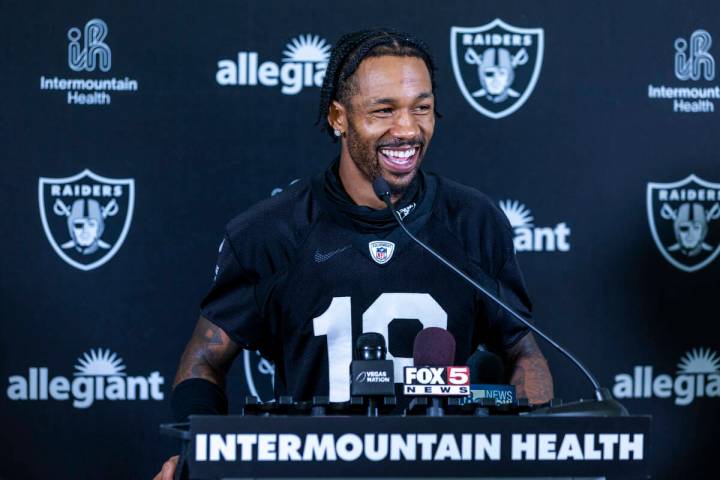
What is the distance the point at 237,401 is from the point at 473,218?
1.15m

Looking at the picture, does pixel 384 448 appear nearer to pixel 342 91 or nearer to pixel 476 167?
pixel 342 91

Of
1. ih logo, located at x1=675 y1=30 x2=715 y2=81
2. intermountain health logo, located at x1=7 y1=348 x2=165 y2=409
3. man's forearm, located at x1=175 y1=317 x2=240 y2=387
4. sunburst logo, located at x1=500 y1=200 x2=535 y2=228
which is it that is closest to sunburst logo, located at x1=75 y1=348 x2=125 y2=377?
intermountain health logo, located at x1=7 y1=348 x2=165 y2=409

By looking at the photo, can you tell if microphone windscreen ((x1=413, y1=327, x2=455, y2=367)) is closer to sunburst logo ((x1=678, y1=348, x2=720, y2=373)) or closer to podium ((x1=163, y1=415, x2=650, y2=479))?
podium ((x1=163, y1=415, x2=650, y2=479))

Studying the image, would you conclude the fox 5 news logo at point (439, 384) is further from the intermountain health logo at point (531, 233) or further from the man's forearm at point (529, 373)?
the intermountain health logo at point (531, 233)

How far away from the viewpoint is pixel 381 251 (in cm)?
234

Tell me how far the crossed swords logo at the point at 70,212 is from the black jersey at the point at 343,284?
83 cm

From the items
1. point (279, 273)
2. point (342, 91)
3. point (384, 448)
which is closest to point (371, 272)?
point (279, 273)

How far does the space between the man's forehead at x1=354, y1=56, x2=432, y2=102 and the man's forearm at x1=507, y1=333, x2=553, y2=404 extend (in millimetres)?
602

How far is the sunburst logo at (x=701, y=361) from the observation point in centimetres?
328

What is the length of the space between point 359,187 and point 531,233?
0.99 metres

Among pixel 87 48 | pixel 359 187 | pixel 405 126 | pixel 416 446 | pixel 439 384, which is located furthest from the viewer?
pixel 87 48

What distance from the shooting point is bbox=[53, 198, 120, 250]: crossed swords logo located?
3098 millimetres

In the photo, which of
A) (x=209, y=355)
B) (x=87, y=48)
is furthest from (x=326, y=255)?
(x=87, y=48)

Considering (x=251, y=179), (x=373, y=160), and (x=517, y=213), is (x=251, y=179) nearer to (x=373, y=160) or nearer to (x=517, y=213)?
(x=517, y=213)
